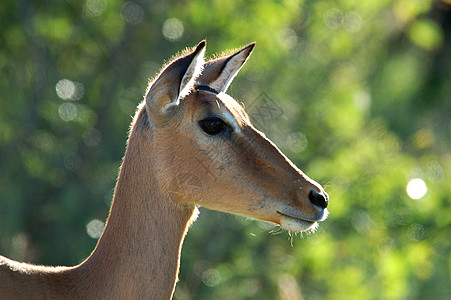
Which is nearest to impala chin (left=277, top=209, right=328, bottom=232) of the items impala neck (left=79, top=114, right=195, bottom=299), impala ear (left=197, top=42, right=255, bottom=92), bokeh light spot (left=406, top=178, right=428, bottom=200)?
impala neck (left=79, top=114, right=195, bottom=299)

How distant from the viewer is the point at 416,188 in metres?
14.1

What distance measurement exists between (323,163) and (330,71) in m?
2.04

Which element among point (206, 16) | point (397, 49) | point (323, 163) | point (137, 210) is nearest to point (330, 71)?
point (323, 163)

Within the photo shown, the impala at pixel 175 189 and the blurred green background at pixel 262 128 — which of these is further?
the blurred green background at pixel 262 128

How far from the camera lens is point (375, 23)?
51.3ft

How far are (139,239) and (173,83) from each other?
102 centimetres

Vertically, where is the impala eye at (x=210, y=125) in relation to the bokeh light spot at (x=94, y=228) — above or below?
above

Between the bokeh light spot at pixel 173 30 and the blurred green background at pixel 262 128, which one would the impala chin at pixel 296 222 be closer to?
the blurred green background at pixel 262 128

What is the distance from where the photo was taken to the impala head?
4.58m

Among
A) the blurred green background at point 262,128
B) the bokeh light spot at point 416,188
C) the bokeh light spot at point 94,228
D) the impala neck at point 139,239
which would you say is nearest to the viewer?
the impala neck at point 139,239

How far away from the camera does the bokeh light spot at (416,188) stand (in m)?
13.8

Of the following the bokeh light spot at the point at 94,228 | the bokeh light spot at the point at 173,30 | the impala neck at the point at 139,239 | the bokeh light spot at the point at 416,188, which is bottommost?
the bokeh light spot at the point at 416,188

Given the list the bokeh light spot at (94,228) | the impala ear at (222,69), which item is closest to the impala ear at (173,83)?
the impala ear at (222,69)

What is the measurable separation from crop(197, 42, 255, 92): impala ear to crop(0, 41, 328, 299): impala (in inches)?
19.4
